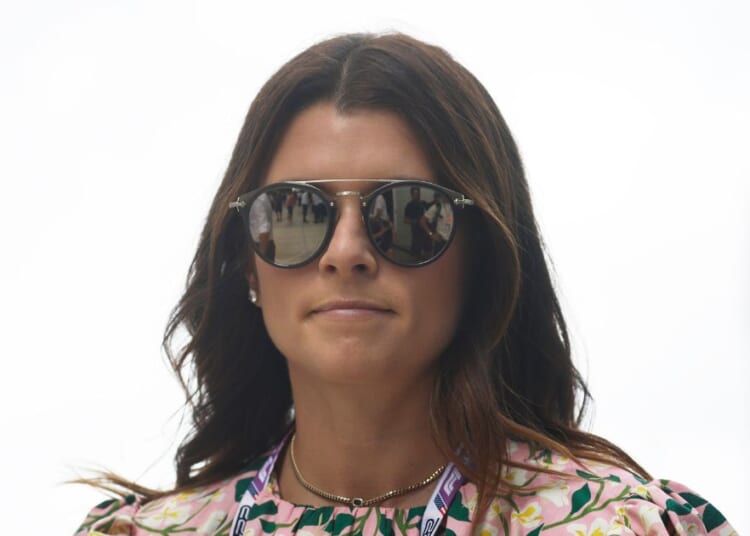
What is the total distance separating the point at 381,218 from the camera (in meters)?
2.96

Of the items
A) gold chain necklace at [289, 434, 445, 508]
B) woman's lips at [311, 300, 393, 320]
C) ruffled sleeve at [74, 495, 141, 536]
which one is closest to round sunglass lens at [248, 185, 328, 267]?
woman's lips at [311, 300, 393, 320]

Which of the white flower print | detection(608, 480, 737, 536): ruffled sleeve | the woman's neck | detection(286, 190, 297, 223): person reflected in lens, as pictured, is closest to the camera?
detection(608, 480, 737, 536): ruffled sleeve

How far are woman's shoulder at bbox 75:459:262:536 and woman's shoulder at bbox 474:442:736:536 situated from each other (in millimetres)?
624

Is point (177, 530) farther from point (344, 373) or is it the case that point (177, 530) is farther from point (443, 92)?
point (443, 92)

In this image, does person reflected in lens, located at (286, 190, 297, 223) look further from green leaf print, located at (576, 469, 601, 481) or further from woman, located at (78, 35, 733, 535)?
green leaf print, located at (576, 469, 601, 481)

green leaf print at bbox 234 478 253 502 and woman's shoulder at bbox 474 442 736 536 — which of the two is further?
green leaf print at bbox 234 478 253 502

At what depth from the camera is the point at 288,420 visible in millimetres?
3549

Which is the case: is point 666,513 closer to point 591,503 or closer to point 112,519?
point 591,503

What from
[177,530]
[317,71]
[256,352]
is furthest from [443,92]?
[177,530]

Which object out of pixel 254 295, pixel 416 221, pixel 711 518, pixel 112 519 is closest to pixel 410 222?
pixel 416 221

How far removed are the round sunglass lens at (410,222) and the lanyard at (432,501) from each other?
1.48 feet

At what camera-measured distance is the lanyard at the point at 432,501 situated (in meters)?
3.02

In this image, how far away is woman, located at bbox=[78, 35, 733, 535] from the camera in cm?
298

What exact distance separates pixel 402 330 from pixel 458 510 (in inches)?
14.9
